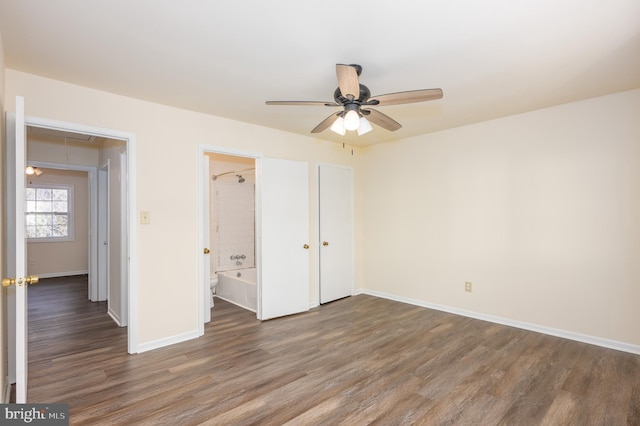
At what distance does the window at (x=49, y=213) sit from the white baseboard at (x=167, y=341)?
5.61 meters

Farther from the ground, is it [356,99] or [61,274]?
[356,99]

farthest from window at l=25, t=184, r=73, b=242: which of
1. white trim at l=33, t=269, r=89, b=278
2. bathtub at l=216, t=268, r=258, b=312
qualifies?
bathtub at l=216, t=268, r=258, b=312

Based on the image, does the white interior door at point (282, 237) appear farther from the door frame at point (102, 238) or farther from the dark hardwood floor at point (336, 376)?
the door frame at point (102, 238)

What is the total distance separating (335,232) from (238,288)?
1.68 m

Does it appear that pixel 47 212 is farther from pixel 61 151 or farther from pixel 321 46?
pixel 321 46

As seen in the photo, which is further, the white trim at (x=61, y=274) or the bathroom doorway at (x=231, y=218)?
the white trim at (x=61, y=274)

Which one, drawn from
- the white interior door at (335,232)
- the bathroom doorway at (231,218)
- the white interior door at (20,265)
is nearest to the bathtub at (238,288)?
the bathroom doorway at (231,218)

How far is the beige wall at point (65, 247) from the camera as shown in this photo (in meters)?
6.73

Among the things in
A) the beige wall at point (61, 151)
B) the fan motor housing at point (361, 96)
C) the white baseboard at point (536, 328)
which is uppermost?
the beige wall at point (61, 151)

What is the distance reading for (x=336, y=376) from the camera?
2.61 m

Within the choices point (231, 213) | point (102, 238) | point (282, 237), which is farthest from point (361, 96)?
point (102, 238)

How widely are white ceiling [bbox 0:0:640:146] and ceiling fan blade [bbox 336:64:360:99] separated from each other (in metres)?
0.26

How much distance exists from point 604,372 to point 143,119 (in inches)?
185

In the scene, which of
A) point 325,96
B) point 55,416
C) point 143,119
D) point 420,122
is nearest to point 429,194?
point 420,122
